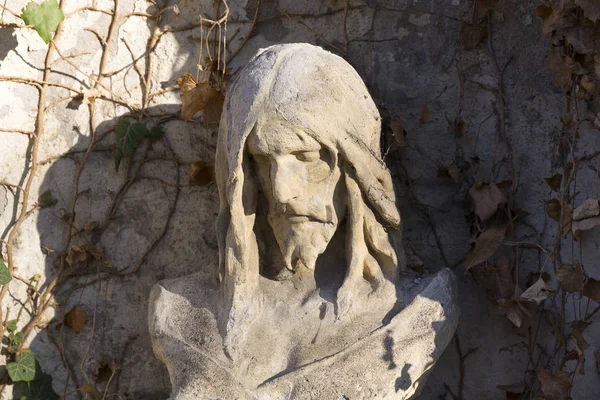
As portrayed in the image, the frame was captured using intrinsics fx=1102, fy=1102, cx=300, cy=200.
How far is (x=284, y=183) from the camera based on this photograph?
135 inches

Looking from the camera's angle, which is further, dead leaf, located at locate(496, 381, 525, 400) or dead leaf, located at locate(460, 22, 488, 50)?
dead leaf, located at locate(460, 22, 488, 50)

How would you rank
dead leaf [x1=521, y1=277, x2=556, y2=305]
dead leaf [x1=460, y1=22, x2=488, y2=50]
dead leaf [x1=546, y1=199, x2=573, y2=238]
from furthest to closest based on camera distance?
dead leaf [x1=460, y1=22, x2=488, y2=50]
dead leaf [x1=546, y1=199, x2=573, y2=238]
dead leaf [x1=521, y1=277, x2=556, y2=305]

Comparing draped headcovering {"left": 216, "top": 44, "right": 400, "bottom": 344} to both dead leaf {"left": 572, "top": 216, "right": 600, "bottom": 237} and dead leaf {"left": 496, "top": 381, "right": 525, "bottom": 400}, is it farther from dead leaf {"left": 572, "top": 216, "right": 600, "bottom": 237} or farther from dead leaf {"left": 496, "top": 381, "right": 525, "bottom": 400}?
dead leaf {"left": 496, "top": 381, "right": 525, "bottom": 400}

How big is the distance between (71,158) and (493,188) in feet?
5.35

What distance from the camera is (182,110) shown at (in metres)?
4.23

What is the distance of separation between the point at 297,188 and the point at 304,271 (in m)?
0.38

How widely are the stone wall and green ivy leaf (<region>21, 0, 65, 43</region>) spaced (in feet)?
0.48

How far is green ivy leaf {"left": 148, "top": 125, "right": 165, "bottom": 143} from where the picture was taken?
4320 mm

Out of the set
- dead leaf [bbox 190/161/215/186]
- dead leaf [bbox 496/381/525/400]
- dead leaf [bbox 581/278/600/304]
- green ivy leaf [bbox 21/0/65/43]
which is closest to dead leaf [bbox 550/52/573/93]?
dead leaf [bbox 581/278/600/304]

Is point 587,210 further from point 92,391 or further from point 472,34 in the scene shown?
point 92,391

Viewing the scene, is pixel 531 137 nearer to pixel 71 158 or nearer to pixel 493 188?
pixel 493 188

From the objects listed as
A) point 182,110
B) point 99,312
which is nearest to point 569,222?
point 182,110

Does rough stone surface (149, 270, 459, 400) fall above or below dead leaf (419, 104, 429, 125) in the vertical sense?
below

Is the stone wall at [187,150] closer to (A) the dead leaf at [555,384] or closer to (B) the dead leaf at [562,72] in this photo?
(B) the dead leaf at [562,72]
